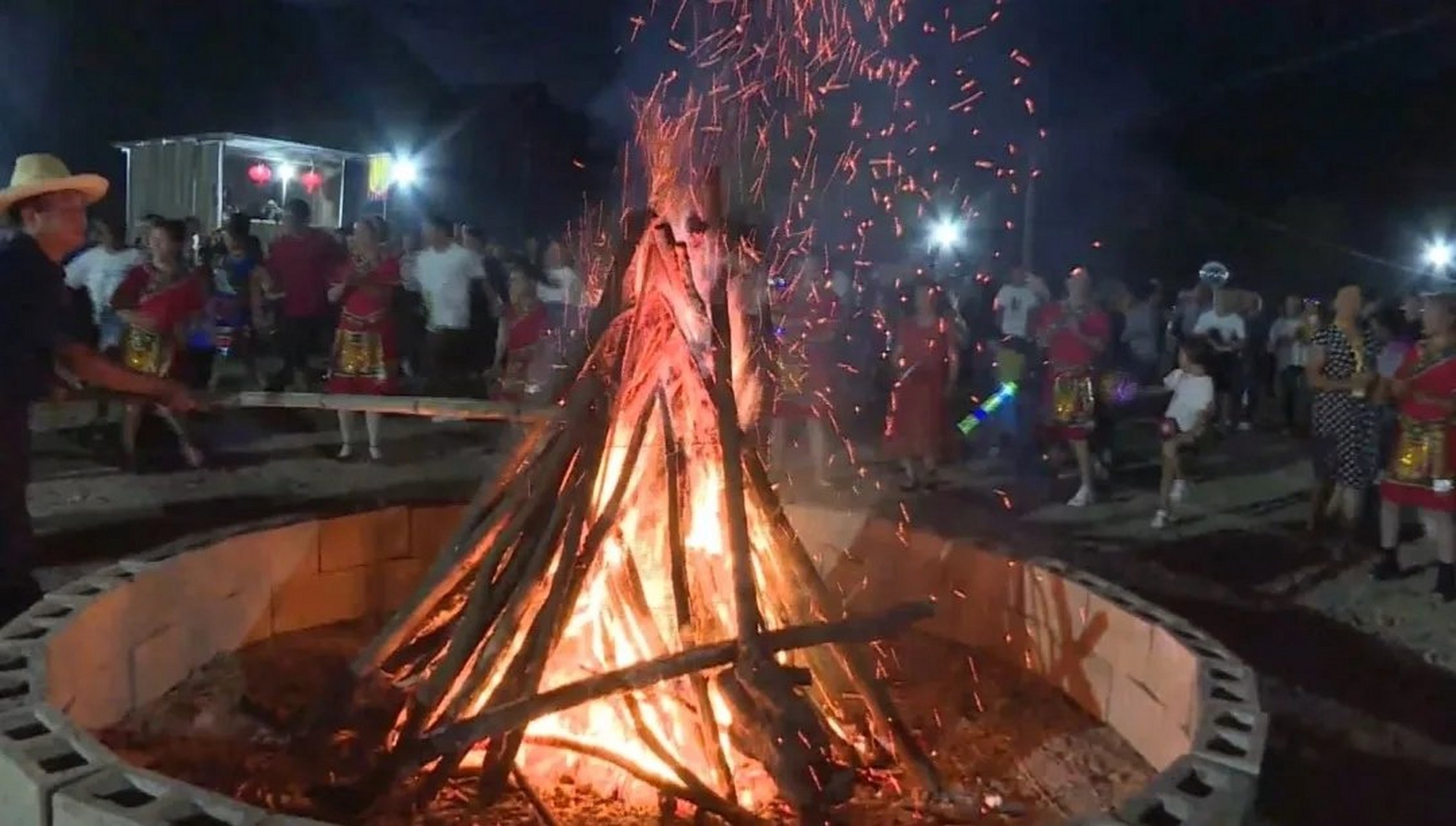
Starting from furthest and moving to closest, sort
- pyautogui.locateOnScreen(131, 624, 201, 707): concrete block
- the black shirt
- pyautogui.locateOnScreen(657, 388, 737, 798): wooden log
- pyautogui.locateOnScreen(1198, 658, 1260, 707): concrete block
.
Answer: pyautogui.locateOnScreen(131, 624, 201, 707): concrete block < the black shirt < pyautogui.locateOnScreen(657, 388, 737, 798): wooden log < pyautogui.locateOnScreen(1198, 658, 1260, 707): concrete block

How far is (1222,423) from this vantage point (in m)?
14.3

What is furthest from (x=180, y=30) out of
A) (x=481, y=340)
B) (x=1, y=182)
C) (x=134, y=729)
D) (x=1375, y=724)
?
(x=1375, y=724)

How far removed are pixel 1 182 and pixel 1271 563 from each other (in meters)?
21.2

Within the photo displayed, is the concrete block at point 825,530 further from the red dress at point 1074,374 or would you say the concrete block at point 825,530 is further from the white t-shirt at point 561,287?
the white t-shirt at point 561,287

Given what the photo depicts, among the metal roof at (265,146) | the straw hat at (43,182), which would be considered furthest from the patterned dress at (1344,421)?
the metal roof at (265,146)

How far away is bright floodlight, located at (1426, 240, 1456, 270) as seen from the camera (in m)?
27.6

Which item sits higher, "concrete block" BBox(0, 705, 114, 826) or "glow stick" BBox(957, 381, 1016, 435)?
"glow stick" BBox(957, 381, 1016, 435)

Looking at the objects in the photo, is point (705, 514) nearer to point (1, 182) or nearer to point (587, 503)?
point (587, 503)

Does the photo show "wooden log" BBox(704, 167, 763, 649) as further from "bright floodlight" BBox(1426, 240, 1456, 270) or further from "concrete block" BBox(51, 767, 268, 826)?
"bright floodlight" BBox(1426, 240, 1456, 270)

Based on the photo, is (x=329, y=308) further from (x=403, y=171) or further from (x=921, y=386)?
(x=403, y=171)

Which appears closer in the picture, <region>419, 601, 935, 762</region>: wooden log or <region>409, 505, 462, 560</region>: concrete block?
<region>419, 601, 935, 762</region>: wooden log

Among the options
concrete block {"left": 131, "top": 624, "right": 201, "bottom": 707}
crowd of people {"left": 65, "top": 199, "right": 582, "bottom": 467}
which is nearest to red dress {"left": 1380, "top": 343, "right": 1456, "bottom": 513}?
crowd of people {"left": 65, "top": 199, "right": 582, "bottom": 467}

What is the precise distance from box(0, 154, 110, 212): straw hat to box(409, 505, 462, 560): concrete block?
6.62ft

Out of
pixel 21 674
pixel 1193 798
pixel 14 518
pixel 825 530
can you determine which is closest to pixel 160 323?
pixel 14 518
